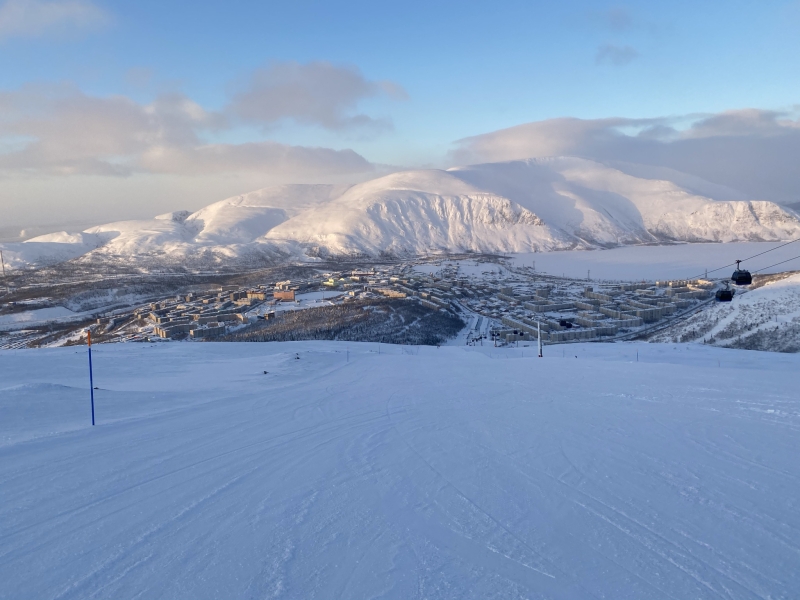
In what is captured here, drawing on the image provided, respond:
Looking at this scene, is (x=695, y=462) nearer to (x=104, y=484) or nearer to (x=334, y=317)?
(x=104, y=484)

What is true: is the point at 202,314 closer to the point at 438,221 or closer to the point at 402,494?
the point at 402,494

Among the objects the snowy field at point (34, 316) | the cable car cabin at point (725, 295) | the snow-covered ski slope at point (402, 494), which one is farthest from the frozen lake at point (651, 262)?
the snow-covered ski slope at point (402, 494)

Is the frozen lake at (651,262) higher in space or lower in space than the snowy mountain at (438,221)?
lower

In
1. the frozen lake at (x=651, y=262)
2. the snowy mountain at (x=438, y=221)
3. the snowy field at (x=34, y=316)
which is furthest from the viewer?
the snowy mountain at (x=438, y=221)

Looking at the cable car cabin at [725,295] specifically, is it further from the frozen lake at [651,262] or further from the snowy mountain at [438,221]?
the snowy mountain at [438,221]

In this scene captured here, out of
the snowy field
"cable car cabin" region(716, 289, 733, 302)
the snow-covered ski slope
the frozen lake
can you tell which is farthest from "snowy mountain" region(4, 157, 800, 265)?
the snow-covered ski slope

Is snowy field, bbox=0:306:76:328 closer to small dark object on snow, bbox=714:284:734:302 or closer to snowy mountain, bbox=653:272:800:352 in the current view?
small dark object on snow, bbox=714:284:734:302

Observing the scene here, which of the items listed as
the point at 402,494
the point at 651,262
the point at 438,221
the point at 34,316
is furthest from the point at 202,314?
the point at 438,221
